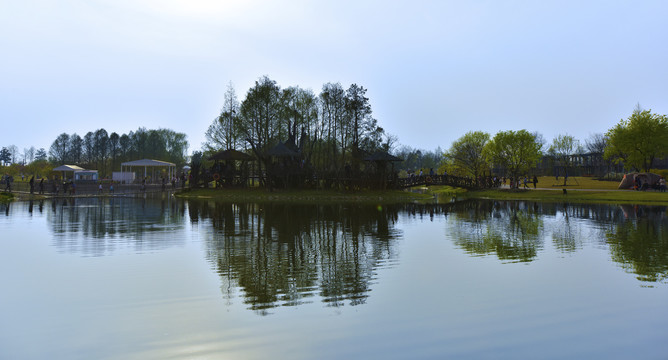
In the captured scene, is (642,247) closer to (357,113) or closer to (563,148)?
(357,113)

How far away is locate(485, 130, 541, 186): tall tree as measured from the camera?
64.1 meters

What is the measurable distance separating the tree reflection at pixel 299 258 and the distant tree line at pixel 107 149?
92.0 metres

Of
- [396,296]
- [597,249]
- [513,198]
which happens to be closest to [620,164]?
[513,198]

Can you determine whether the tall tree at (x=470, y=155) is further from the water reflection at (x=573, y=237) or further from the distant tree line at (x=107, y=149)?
the distant tree line at (x=107, y=149)

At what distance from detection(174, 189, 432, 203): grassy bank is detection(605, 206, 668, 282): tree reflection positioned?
954 inches

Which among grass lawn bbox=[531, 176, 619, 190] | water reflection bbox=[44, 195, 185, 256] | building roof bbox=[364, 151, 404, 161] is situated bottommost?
water reflection bbox=[44, 195, 185, 256]

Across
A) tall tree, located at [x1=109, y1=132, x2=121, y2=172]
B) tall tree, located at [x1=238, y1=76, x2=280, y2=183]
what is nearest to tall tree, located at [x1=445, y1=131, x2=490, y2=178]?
tall tree, located at [x1=238, y1=76, x2=280, y2=183]

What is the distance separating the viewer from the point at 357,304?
348 inches

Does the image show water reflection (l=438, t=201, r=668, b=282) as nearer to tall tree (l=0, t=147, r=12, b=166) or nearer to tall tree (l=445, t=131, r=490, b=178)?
tall tree (l=445, t=131, r=490, b=178)

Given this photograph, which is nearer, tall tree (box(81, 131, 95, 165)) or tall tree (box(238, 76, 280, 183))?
tall tree (box(238, 76, 280, 183))

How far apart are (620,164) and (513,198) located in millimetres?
→ 53877

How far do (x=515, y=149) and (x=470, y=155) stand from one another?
10355 millimetres

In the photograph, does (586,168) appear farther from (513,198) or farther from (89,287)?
(89,287)

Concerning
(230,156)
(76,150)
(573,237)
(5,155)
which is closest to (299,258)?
(573,237)
